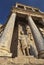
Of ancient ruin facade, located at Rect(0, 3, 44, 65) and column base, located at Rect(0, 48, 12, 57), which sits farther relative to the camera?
column base, located at Rect(0, 48, 12, 57)

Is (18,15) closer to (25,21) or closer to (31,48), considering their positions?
(25,21)

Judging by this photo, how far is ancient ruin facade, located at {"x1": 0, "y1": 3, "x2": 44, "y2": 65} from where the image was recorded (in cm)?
858

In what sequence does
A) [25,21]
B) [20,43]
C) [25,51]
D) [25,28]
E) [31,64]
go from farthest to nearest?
[25,21] → [25,28] → [20,43] → [25,51] → [31,64]

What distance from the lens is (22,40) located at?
16328 mm

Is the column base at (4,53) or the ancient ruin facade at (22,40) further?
the column base at (4,53)

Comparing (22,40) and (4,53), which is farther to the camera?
(22,40)

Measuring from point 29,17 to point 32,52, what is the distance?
333 inches

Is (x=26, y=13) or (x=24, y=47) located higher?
(x=26, y=13)

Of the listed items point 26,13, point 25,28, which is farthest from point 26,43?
point 26,13

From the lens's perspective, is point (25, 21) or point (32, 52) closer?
point (32, 52)

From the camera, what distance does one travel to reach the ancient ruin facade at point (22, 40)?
8578 mm

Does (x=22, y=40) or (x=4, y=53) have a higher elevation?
(x=4, y=53)

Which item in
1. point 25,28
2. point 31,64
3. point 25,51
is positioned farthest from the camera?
point 25,28

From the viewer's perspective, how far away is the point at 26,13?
24.0 m
